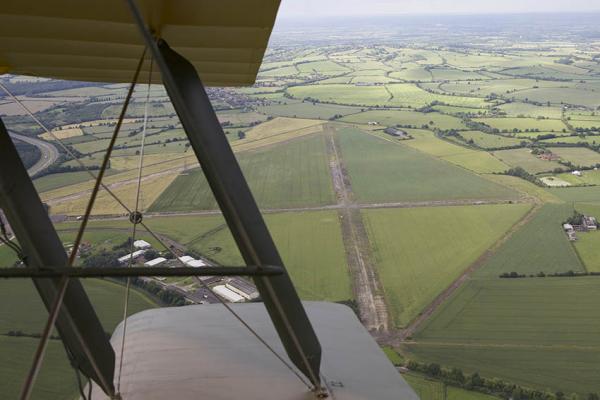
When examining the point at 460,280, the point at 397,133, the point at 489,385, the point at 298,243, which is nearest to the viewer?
the point at 489,385

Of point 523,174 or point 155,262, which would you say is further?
point 523,174

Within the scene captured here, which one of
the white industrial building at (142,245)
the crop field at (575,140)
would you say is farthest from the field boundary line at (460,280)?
the crop field at (575,140)

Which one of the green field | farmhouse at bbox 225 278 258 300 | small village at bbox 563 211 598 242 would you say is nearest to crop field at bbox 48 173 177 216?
the green field

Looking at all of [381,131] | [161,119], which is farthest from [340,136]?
[161,119]

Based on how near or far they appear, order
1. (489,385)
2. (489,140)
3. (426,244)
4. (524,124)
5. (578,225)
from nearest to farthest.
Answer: (489,385)
(426,244)
(578,225)
(489,140)
(524,124)

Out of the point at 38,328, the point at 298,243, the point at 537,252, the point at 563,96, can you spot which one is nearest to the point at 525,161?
the point at 537,252

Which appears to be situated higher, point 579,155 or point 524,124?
point 524,124

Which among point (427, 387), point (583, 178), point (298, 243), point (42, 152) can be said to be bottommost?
point (427, 387)

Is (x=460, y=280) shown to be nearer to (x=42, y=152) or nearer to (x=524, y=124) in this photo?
(x=42, y=152)
